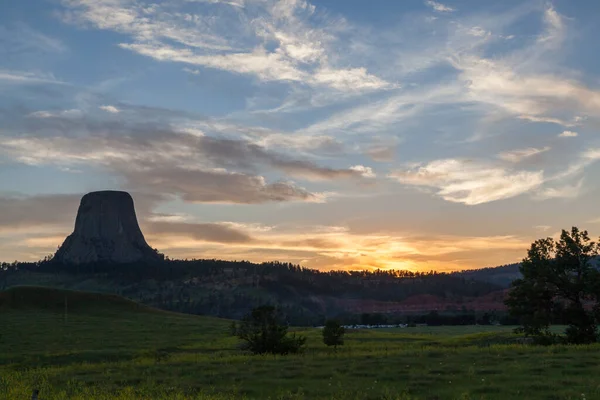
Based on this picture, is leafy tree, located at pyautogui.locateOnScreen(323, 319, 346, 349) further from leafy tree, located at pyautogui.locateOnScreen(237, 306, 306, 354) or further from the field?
the field

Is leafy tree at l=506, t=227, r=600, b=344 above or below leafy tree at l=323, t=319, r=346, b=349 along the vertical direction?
above

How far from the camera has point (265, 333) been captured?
4878 centimetres

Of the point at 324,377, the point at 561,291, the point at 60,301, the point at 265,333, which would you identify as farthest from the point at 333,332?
the point at 60,301

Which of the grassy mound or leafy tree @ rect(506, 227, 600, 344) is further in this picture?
the grassy mound

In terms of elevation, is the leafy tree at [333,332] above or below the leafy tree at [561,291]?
below

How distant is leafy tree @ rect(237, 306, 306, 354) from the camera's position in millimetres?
48781

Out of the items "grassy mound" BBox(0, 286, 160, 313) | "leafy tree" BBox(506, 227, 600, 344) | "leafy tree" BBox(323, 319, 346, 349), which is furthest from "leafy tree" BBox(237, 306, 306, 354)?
"grassy mound" BBox(0, 286, 160, 313)

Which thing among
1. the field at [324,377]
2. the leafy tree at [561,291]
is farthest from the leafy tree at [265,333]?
the leafy tree at [561,291]

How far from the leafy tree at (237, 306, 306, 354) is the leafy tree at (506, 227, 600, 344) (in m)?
19.6

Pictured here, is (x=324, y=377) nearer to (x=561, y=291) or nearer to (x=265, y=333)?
(x=265, y=333)

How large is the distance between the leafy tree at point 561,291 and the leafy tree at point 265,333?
1964cm

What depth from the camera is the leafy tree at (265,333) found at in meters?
48.8

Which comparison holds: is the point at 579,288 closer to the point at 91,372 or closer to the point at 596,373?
the point at 596,373

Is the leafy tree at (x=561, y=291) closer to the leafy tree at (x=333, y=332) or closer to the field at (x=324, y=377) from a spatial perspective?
the field at (x=324, y=377)
